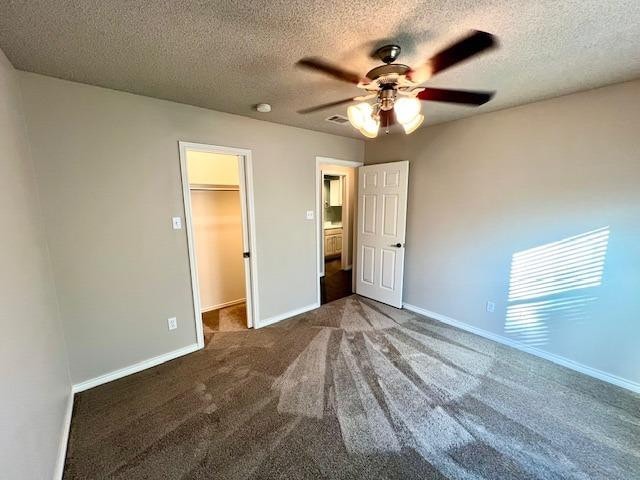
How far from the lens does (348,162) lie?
3777 millimetres

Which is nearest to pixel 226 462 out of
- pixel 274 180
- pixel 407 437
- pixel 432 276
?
pixel 407 437

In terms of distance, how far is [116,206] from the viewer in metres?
2.13

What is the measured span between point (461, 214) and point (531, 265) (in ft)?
2.70

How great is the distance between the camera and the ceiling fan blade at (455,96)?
79.6 inches

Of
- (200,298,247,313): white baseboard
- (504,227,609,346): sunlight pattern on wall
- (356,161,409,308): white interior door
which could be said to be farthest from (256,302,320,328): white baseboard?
(504,227,609,346): sunlight pattern on wall

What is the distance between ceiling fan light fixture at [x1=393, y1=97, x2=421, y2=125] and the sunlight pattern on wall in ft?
6.44

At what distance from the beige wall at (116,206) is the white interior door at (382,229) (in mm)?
1594

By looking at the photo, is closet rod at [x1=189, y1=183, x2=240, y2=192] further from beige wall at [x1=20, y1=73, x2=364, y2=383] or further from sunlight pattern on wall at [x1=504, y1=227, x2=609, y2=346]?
sunlight pattern on wall at [x1=504, y1=227, x2=609, y2=346]

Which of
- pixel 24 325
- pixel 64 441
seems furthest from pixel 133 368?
pixel 24 325

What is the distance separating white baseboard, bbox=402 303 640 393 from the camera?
214cm

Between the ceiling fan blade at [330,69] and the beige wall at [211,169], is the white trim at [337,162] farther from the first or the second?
the ceiling fan blade at [330,69]

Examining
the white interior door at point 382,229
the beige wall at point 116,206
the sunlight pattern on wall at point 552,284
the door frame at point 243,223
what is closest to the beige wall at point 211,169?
the door frame at point 243,223

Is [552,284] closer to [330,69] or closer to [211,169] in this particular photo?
[330,69]

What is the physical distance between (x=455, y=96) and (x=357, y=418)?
2.60 m
